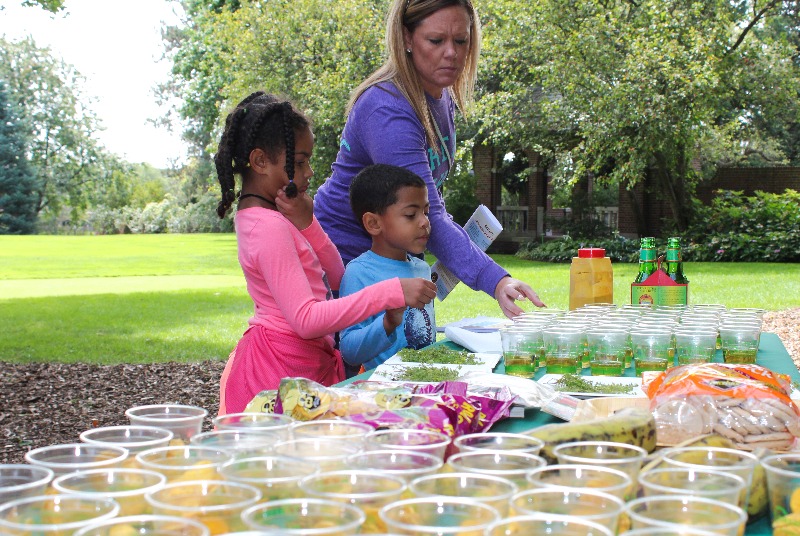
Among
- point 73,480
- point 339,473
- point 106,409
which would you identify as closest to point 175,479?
point 73,480

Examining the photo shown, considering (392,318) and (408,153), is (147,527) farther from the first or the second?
(408,153)

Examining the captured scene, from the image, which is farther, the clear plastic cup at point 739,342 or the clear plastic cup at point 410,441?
the clear plastic cup at point 739,342

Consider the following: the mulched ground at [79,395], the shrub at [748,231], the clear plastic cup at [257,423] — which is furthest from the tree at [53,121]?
the clear plastic cup at [257,423]

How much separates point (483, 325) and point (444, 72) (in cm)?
118

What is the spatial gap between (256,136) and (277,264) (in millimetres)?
557

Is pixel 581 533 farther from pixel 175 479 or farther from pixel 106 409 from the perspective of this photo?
pixel 106 409

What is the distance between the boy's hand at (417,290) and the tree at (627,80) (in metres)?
18.9

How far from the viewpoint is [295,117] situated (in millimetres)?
3299

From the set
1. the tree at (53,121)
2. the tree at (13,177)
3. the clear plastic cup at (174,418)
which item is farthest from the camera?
the tree at (53,121)

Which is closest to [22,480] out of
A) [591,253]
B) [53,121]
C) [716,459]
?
[716,459]

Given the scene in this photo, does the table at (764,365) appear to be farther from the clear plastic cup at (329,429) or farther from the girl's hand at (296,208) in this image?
the girl's hand at (296,208)

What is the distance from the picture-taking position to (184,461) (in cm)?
137

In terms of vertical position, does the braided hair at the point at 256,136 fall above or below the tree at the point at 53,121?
below

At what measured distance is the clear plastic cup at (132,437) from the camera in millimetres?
1492
